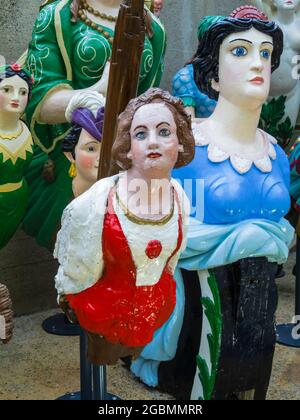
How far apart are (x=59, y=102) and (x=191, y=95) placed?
0.53 m

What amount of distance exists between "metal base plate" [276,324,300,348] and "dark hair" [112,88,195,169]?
4.66 ft

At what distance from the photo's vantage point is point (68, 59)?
2062mm

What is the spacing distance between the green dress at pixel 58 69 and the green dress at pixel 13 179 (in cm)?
21

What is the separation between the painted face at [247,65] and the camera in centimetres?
161

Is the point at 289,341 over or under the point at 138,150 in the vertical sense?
under

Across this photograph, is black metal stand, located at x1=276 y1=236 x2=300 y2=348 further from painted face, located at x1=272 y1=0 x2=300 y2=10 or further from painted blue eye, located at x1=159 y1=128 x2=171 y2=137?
painted blue eye, located at x1=159 y1=128 x2=171 y2=137

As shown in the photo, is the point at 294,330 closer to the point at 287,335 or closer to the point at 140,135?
the point at 287,335

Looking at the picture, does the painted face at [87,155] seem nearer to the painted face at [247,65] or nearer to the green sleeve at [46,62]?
the painted face at [247,65]

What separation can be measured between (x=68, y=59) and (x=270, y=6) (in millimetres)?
1241

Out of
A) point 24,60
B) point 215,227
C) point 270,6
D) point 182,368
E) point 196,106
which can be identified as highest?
point 270,6
